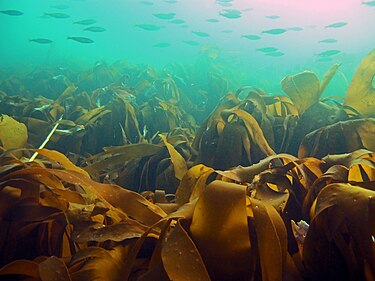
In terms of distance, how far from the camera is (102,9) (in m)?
52.2

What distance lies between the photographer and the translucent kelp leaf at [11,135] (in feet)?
5.44

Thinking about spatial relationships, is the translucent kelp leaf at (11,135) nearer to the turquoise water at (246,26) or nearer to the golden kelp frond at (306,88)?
the golden kelp frond at (306,88)

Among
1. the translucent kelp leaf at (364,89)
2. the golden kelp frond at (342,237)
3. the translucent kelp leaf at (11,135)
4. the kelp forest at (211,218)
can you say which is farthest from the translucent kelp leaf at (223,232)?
the translucent kelp leaf at (364,89)

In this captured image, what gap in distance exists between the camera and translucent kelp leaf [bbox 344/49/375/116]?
180 centimetres

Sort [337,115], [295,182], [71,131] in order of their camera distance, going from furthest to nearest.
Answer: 1. [71,131]
2. [337,115]
3. [295,182]

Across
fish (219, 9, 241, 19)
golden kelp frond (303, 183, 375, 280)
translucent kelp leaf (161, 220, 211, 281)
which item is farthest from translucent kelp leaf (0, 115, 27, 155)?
fish (219, 9, 241, 19)

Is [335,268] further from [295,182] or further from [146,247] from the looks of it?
[146,247]

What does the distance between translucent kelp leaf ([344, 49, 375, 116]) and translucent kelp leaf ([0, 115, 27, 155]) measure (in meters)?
1.85

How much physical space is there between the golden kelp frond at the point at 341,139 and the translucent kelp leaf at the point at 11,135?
1.44 m

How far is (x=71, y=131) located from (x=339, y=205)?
1.92 meters

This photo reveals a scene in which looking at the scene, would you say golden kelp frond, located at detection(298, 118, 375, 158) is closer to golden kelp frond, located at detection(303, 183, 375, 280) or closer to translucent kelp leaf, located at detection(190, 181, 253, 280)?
golden kelp frond, located at detection(303, 183, 375, 280)

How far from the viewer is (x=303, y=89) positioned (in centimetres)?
213

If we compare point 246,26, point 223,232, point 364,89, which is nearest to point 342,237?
point 223,232

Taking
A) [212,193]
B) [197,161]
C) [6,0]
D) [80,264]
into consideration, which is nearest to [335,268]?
[212,193]
